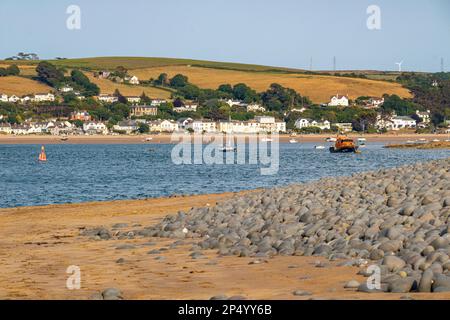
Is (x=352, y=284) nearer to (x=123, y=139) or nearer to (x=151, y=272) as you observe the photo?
(x=151, y=272)

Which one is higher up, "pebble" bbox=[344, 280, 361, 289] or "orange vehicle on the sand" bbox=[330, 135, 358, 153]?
"pebble" bbox=[344, 280, 361, 289]

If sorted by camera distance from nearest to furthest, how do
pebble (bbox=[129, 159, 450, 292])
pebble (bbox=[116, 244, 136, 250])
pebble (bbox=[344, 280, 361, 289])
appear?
1. pebble (bbox=[344, 280, 361, 289])
2. pebble (bbox=[129, 159, 450, 292])
3. pebble (bbox=[116, 244, 136, 250])

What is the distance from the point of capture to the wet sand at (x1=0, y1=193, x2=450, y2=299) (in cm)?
1458

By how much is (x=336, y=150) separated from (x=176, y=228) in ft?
296

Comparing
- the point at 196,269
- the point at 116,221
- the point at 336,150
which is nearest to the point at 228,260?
the point at 196,269

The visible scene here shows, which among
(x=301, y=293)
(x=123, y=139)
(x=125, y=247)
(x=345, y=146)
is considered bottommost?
(x=123, y=139)

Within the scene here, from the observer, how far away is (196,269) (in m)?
17.0


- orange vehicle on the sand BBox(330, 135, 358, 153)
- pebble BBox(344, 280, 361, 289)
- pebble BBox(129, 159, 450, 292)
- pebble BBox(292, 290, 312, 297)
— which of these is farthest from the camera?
orange vehicle on the sand BBox(330, 135, 358, 153)

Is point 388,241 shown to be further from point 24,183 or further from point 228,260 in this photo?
point 24,183

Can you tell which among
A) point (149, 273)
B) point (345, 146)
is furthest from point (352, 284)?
point (345, 146)

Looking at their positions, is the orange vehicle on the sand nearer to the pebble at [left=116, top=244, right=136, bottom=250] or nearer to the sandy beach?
the sandy beach

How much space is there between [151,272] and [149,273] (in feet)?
0.37

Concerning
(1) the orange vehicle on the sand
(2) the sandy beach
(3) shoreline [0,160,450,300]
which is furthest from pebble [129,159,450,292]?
(2) the sandy beach

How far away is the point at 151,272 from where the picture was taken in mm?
16906
